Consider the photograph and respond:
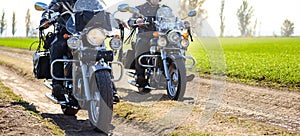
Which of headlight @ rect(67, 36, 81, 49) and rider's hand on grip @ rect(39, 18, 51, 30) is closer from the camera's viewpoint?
headlight @ rect(67, 36, 81, 49)

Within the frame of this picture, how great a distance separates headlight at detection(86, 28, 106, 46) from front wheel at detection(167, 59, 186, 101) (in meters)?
2.45

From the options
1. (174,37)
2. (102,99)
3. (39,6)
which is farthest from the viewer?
(174,37)

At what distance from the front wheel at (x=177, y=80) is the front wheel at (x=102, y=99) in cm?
255

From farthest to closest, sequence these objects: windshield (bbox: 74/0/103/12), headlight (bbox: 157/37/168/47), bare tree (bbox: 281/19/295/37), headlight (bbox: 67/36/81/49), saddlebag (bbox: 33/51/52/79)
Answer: bare tree (bbox: 281/19/295/37) → headlight (bbox: 157/37/168/47) → saddlebag (bbox: 33/51/52/79) → windshield (bbox: 74/0/103/12) → headlight (bbox: 67/36/81/49)

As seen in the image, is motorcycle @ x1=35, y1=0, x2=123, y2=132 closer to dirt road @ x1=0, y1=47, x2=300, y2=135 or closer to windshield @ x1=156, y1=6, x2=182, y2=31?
dirt road @ x1=0, y1=47, x2=300, y2=135

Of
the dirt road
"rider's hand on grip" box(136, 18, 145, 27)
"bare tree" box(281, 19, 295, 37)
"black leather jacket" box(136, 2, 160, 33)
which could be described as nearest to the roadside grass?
the dirt road

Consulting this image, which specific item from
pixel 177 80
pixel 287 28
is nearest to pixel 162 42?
pixel 177 80

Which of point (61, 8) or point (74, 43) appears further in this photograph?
point (61, 8)

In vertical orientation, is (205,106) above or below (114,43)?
below

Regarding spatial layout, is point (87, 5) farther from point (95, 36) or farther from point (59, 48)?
point (59, 48)

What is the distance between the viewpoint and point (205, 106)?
8.43 metres

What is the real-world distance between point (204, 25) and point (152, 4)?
4.24 ft

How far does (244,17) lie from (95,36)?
91.7 metres

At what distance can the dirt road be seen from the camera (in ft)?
21.9
